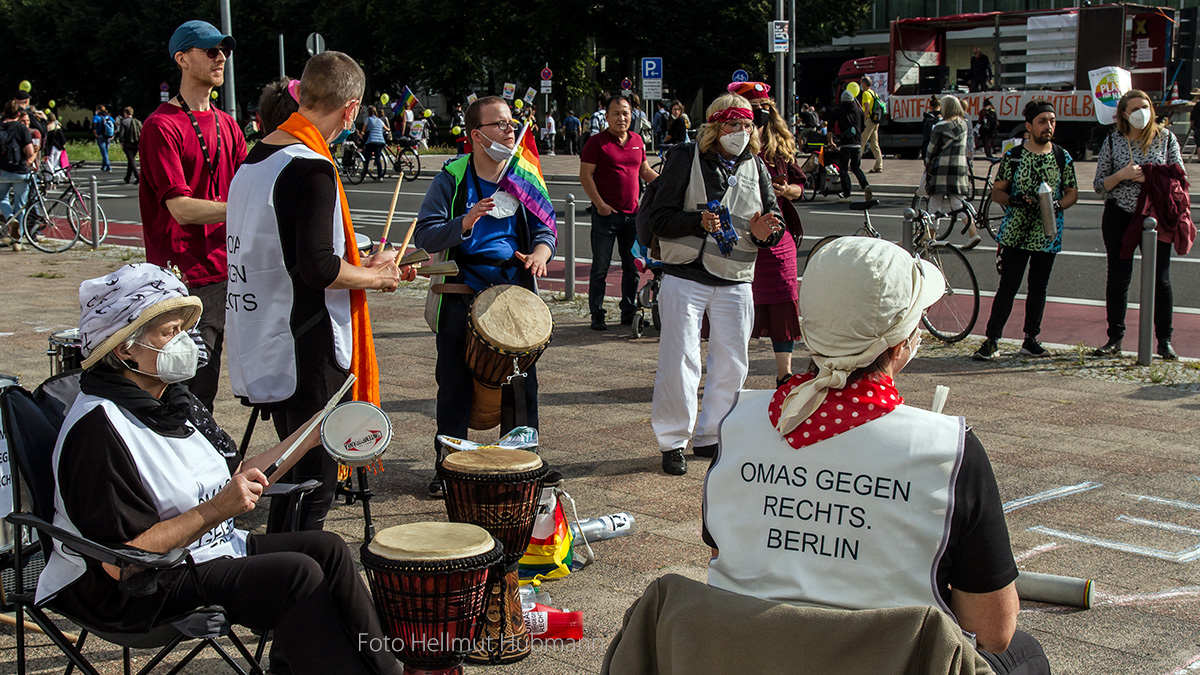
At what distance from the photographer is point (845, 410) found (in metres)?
2.34

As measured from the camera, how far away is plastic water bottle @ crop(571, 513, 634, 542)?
4984 millimetres

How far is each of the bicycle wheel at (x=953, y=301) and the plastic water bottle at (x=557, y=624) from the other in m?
5.79

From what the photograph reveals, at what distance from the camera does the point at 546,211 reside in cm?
565

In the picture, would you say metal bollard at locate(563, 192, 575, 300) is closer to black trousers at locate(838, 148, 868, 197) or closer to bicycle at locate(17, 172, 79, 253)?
bicycle at locate(17, 172, 79, 253)

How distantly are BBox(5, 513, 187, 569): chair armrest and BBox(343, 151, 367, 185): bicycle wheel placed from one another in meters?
24.2

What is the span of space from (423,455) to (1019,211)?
4833 mm

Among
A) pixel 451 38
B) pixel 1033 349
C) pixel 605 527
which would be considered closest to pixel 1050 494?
pixel 605 527

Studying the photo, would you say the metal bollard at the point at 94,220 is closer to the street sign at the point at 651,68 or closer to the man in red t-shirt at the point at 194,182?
the man in red t-shirt at the point at 194,182

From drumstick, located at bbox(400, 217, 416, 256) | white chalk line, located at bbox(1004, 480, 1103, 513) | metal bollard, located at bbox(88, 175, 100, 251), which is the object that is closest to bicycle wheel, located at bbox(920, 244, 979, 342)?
white chalk line, located at bbox(1004, 480, 1103, 513)

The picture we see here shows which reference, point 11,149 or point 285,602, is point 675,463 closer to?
point 285,602

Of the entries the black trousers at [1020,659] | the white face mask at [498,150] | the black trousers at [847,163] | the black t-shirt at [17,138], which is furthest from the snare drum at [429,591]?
the black trousers at [847,163]

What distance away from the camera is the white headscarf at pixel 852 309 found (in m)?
2.33

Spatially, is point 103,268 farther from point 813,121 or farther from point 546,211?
point 813,121

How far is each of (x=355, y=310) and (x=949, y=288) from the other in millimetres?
6236
